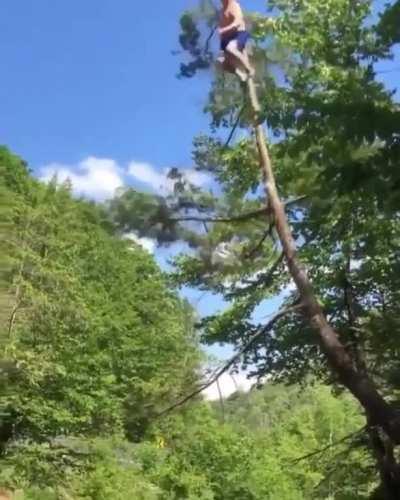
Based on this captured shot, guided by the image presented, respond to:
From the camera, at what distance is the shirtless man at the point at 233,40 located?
28.2ft

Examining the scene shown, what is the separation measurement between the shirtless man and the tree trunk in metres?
0.49

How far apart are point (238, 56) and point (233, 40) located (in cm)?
30

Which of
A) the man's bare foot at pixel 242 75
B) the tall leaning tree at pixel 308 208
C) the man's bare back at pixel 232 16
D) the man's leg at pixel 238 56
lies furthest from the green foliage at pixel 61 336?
the man's bare back at pixel 232 16

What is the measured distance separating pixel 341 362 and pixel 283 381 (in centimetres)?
799

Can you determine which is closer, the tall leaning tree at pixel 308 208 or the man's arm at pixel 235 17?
the tall leaning tree at pixel 308 208

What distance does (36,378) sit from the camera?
70.8 feet

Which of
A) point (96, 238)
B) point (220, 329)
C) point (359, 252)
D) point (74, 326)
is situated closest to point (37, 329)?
point (74, 326)

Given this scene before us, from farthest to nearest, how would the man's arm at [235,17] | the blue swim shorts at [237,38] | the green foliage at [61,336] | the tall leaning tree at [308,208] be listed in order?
the green foliage at [61,336]
the blue swim shorts at [237,38]
the man's arm at [235,17]
the tall leaning tree at [308,208]

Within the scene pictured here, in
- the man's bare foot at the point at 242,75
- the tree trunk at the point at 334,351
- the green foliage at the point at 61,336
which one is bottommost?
the tree trunk at the point at 334,351

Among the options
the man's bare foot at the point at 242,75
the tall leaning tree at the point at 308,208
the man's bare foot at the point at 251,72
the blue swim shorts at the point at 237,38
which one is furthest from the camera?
the man's bare foot at the point at 251,72

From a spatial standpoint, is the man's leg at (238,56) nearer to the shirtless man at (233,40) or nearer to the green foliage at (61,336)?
the shirtless man at (233,40)

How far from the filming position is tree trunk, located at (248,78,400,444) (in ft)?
23.8

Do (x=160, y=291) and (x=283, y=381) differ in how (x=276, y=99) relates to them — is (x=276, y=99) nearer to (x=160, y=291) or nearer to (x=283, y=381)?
(x=283, y=381)

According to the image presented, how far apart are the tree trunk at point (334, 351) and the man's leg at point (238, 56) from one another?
18.5 inches
